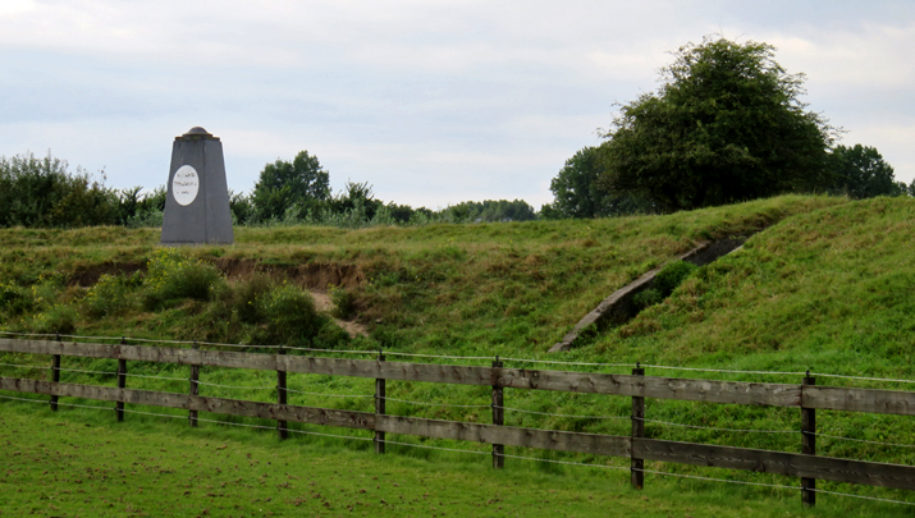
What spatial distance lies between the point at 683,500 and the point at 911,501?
8.06ft

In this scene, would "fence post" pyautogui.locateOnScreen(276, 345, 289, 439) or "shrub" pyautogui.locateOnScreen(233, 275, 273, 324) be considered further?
"shrub" pyautogui.locateOnScreen(233, 275, 273, 324)

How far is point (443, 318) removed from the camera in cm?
2166

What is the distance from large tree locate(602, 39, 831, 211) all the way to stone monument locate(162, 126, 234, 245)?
1934cm

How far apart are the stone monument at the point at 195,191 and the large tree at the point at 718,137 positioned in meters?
19.3

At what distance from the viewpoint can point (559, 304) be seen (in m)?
21.6

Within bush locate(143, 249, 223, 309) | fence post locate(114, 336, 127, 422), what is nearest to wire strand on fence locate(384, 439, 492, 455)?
fence post locate(114, 336, 127, 422)

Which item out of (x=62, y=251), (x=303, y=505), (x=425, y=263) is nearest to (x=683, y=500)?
(x=303, y=505)

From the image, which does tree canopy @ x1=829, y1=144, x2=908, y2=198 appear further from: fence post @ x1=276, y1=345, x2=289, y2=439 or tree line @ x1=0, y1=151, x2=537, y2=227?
fence post @ x1=276, y1=345, x2=289, y2=439

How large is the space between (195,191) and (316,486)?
24083mm

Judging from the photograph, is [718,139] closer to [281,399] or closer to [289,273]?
[289,273]

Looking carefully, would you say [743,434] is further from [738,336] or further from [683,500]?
[738,336]

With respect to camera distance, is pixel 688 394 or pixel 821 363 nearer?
pixel 688 394

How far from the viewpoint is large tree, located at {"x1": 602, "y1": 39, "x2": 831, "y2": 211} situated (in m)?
39.2

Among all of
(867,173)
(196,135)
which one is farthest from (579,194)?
(196,135)
